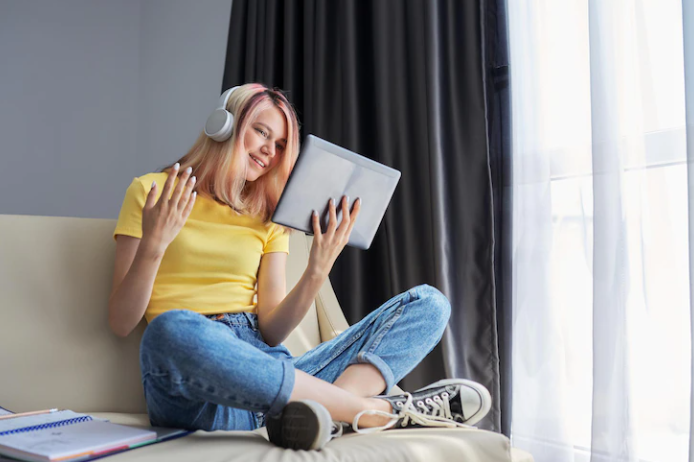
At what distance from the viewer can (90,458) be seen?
0.78m

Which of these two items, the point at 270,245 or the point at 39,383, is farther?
the point at 270,245

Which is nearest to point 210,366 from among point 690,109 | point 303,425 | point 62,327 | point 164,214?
point 303,425

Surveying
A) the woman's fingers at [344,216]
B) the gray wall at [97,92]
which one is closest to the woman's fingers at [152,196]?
the woman's fingers at [344,216]

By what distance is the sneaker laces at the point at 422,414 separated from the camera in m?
0.99

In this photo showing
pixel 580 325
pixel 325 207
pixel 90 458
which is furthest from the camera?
pixel 580 325

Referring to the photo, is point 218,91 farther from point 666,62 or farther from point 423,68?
point 666,62

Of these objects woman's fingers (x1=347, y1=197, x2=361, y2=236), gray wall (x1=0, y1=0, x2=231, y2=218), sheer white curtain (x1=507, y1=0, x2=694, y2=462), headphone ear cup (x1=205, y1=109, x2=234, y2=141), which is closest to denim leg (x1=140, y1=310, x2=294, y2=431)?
woman's fingers (x1=347, y1=197, x2=361, y2=236)

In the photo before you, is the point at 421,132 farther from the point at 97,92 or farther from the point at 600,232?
the point at 97,92

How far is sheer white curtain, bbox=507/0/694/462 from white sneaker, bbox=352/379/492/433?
443mm

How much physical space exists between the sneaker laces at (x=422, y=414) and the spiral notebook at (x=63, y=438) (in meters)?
0.34

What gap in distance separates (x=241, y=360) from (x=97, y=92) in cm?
225

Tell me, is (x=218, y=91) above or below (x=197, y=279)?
above

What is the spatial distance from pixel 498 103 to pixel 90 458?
1.38 meters

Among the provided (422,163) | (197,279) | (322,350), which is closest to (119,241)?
(197,279)
